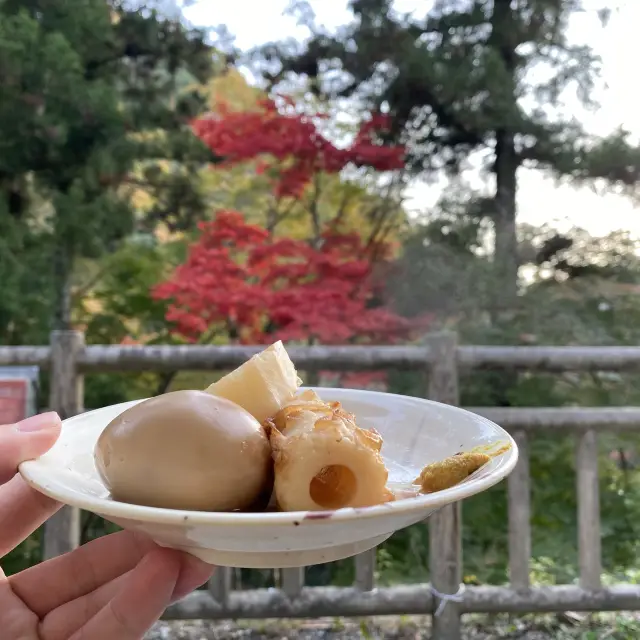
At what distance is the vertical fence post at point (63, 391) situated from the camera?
165 cm

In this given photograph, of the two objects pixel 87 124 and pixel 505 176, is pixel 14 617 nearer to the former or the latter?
pixel 87 124

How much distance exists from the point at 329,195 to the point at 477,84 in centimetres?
80

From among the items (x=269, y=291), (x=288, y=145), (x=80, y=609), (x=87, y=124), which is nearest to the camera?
(x=80, y=609)

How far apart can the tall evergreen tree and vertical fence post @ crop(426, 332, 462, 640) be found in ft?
3.96

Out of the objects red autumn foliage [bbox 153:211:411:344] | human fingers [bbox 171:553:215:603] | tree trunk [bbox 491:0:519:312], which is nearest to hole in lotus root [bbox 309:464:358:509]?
human fingers [bbox 171:553:215:603]

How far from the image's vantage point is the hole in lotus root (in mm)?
461

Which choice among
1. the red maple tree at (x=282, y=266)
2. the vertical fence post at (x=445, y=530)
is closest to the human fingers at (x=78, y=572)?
the vertical fence post at (x=445, y=530)

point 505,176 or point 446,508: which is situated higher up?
point 505,176

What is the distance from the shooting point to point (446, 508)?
1.67m

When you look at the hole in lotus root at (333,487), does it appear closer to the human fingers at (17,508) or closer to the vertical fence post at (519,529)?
the human fingers at (17,508)

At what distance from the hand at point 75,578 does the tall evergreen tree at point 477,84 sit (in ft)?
7.70

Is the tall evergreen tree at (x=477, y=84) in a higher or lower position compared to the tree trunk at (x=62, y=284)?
higher

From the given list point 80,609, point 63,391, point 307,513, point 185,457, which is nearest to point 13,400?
point 63,391

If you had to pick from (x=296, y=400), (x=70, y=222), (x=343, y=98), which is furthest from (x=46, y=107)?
(x=296, y=400)
